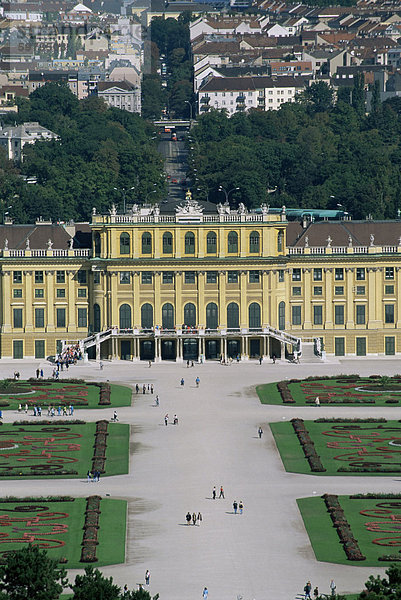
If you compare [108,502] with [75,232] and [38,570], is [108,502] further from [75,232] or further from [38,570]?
[75,232]

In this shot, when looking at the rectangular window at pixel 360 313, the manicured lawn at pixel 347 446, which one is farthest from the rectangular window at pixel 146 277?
the manicured lawn at pixel 347 446

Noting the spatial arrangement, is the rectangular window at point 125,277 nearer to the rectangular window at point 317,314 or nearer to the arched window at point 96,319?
the arched window at point 96,319

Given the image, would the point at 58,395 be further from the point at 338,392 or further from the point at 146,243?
the point at 146,243

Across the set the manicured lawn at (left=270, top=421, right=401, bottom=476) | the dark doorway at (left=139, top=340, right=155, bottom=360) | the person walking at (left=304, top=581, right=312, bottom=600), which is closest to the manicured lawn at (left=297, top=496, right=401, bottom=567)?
the person walking at (left=304, top=581, right=312, bottom=600)

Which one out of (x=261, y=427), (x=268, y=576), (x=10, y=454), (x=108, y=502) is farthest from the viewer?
(x=261, y=427)

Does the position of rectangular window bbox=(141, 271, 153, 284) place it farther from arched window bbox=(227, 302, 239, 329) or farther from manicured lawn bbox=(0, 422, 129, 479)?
manicured lawn bbox=(0, 422, 129, 479)

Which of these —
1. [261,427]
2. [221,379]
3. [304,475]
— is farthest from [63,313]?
[304,475]

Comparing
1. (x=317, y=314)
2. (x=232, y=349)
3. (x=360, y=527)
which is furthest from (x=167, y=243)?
(x=360, y=527)
